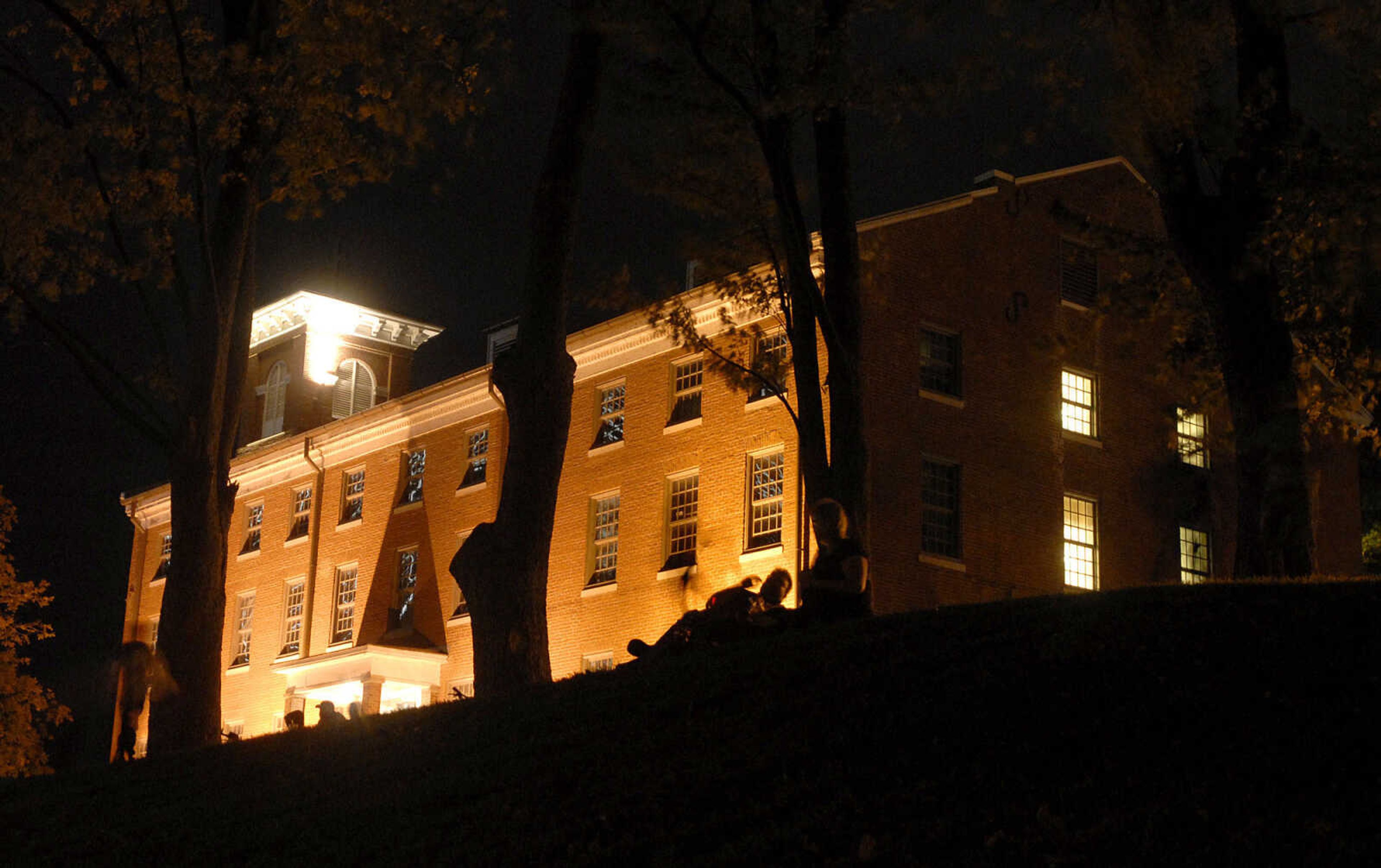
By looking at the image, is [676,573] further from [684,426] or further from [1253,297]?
[1253,297]

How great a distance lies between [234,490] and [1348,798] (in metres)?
16.1

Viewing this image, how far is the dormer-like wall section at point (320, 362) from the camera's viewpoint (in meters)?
47.8

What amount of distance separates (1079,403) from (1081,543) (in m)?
3.00

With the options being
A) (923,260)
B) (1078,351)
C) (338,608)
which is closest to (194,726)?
(923,260)

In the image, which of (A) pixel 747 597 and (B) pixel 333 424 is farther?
(B) pixel 333 424

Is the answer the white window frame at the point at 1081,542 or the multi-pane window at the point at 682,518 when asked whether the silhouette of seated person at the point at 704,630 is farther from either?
the white window frame at the point at 1081,542

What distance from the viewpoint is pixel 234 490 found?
2075 cm

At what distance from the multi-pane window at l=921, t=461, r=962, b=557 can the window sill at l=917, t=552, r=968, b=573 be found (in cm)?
12

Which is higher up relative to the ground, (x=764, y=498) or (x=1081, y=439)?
(x=1081, y=439)

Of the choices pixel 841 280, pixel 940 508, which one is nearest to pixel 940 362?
pixel 940 508

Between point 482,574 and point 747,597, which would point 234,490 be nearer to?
point 482,574

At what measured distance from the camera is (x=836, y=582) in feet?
52.2

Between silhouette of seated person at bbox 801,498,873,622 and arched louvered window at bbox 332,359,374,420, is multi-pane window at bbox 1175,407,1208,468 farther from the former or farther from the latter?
arched louvered window at bbox 332,359,374,420

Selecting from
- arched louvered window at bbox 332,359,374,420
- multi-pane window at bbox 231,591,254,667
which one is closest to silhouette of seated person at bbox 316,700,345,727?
multi-pane window at bbox 231,591,254,667
